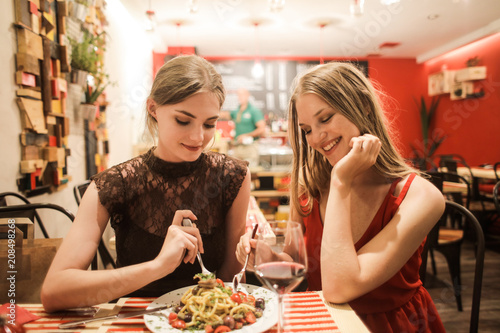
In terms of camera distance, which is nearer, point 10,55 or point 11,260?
point 11,260

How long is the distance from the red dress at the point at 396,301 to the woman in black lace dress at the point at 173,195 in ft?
1.69

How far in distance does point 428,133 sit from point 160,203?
27.6ft

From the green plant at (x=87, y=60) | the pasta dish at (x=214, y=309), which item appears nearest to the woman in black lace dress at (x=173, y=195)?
the pasta dish at (x=214, y=309)

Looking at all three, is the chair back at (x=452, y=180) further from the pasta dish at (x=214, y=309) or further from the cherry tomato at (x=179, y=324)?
the cherry tomato at (x=179, y=324)

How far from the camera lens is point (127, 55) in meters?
4.86

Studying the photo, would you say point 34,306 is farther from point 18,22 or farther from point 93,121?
point 93,121

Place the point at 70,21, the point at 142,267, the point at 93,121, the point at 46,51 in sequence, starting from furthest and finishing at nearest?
the point at 93,121, the point at 70,21, the point at 46,51, the point at 142,267

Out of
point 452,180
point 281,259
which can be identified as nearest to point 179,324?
point 281,259

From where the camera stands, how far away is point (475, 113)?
6.76 meters

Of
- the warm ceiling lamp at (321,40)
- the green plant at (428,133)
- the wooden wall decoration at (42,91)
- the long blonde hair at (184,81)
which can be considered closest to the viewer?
the long blonde hair at (184,81)

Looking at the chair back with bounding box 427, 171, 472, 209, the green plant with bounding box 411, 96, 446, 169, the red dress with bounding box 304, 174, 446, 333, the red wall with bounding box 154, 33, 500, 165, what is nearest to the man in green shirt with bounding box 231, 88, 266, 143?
the red wall with bounding box 154, 33, 500, 165

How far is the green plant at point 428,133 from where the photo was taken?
7.94 metres

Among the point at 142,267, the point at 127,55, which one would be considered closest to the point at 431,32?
the point at 127,55

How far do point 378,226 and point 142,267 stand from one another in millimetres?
778
